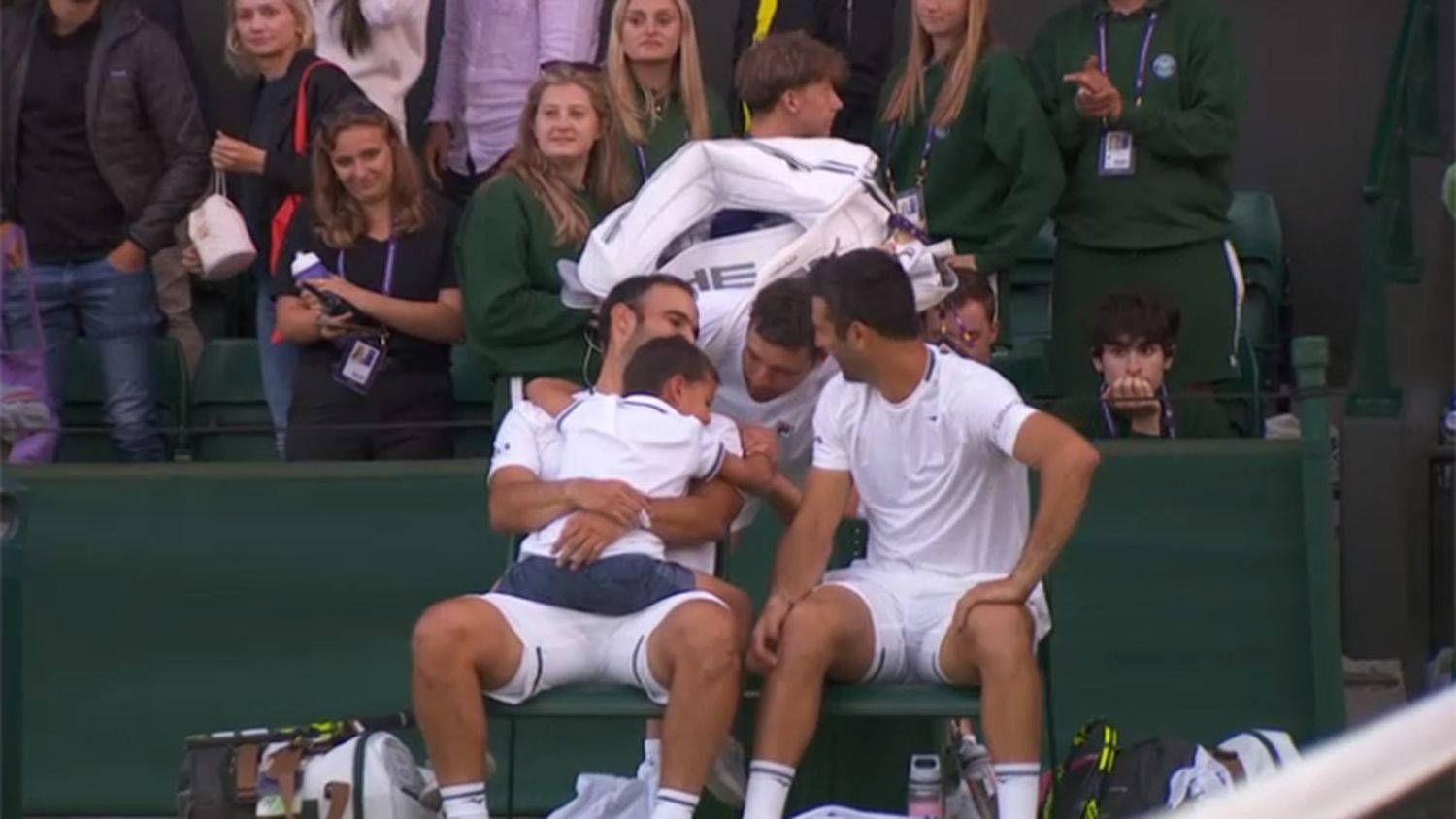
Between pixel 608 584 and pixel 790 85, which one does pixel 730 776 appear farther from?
pixel 790 85

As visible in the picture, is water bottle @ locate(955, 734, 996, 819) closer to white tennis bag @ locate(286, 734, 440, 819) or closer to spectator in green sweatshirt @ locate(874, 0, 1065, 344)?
white tennis bag @ locate(286, 734, 440, 819)

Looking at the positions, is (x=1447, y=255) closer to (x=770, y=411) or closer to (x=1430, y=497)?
(x=1430, y=497)

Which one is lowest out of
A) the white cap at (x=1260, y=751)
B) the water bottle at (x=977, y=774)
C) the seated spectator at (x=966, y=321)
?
the water bottle at (x=977, y=774)

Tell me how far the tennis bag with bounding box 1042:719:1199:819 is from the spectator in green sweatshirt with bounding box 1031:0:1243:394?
1871 mm

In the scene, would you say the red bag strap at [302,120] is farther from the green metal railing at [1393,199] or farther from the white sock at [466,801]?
the green metal railing at [1393,199]

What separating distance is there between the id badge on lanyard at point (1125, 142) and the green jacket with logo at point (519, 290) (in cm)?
161

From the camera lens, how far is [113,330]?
7.77m

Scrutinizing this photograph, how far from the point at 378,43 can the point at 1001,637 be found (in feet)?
12.2

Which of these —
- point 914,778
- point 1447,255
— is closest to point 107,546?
point 914,778

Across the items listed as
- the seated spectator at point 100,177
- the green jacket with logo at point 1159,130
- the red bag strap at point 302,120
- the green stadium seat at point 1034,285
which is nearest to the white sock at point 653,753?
the green jacket with logo at point 1159,130

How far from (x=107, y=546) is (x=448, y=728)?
1787mm

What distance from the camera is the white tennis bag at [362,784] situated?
546 cm

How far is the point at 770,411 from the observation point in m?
5.76

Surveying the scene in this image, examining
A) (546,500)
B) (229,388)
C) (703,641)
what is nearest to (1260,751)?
(703,641)
